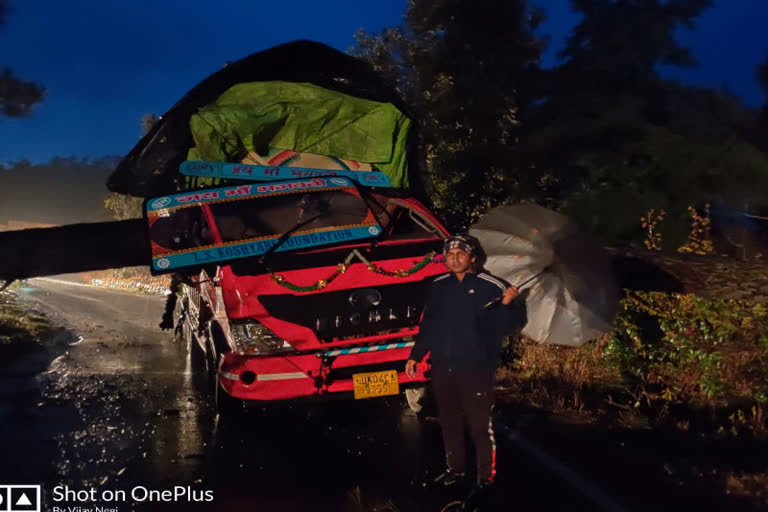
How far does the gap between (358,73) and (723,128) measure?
4611mm

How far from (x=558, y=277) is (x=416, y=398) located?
258cm

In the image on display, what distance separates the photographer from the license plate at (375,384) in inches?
207

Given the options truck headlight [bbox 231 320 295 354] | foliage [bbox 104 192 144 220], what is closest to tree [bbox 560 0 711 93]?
truck headlight [bbox 231 320 295 354]

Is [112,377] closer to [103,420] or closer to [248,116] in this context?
[103,420]

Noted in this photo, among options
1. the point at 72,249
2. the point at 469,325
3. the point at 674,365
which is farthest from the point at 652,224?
the point at 72,249

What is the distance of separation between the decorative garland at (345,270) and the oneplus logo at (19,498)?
2282 millimetres

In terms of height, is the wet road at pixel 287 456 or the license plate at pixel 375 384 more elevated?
the license plate at pixel 375 384

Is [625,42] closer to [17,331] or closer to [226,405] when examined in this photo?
[226,405]

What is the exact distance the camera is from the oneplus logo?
4383 millimetres

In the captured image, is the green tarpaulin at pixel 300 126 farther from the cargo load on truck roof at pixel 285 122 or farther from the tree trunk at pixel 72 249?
the tree trunk at pixel 72 249

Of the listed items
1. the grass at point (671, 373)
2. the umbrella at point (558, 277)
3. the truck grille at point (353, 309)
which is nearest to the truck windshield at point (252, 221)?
the truck grille at point (353, 309)

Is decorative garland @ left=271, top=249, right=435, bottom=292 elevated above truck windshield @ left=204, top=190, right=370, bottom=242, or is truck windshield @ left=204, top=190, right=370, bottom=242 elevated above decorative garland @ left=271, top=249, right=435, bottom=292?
truck windshield @ left=204, top=190, right=370, bottom=242

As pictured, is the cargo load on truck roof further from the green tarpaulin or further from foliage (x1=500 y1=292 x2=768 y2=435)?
foliage (x1=500 y1=292 x2=768 y2=435)

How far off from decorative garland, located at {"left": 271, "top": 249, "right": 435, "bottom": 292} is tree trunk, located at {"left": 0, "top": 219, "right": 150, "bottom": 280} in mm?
2033
